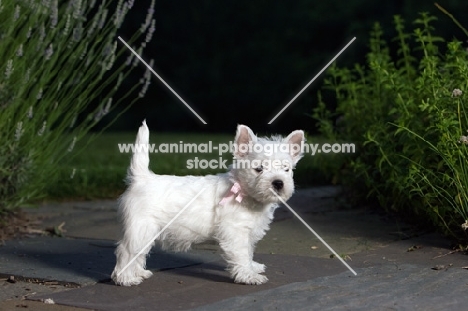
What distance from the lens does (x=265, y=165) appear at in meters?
4.36

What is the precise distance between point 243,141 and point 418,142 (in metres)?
1.41

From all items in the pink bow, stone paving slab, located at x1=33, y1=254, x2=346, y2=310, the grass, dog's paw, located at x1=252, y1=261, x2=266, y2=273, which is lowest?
stone paving slab, located at x1=33, y1=254, x2=346, y2=310

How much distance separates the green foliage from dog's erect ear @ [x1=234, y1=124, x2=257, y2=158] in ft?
3.23

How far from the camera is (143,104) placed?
1817 cm

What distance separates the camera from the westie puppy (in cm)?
433

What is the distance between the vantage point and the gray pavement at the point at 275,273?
13.0ft

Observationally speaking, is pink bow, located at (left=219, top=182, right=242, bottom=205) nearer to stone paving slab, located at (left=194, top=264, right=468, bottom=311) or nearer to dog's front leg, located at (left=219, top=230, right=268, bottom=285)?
dog's front leg, located at (left=219, top=230, right=268, bottom=285)

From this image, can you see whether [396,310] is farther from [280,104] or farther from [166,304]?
[280,104]

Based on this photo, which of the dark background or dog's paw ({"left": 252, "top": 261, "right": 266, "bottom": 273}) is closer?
dog's paw ({"left": 252, "top": 261, "right": 266, "bottom": 273})

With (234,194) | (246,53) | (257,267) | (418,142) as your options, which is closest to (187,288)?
(257,267)

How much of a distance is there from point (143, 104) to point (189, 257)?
43.6ft

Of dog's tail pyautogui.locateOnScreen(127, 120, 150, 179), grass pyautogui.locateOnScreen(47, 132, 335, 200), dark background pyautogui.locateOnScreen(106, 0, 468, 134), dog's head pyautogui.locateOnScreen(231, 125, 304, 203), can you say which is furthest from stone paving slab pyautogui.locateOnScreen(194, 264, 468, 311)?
dark background pyautogui.locateOnScreen(106, 0, 468, 134)

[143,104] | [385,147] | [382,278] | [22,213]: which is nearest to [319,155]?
[385,147]

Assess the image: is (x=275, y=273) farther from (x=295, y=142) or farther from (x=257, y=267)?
(x=295, y=142)
